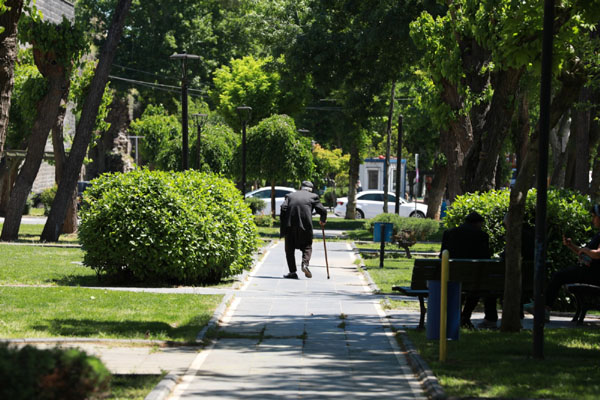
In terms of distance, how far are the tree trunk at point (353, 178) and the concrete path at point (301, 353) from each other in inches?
1242

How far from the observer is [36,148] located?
26.1 m

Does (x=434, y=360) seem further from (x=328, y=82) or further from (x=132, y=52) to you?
(x=132, y=52)

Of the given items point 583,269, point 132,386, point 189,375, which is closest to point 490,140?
point 583,269

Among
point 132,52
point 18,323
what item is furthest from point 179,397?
point 132,52

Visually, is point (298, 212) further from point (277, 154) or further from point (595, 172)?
point (277, 154)

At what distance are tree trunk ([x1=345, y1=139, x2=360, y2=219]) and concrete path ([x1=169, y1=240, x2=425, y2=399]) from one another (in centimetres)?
3155

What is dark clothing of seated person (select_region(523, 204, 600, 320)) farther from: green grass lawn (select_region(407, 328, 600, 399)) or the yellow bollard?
the yellow bollard

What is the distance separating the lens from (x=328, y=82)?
36844 mm

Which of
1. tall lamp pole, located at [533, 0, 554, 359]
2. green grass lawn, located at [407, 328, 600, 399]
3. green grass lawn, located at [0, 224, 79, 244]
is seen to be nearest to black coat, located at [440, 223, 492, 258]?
green grass lawn, located at [407, 328, 600, 399]

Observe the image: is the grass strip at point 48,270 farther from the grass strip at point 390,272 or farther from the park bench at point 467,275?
the park bench at point 467,275

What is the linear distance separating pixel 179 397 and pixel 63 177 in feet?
62.4

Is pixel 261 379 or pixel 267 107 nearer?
pixel 261 379

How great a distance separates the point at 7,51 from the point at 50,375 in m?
6.80

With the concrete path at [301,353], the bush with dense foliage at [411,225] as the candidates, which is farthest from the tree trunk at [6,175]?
the concrete path at [301,353]
